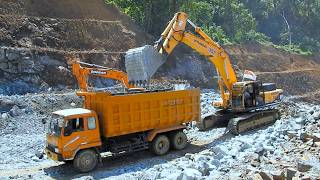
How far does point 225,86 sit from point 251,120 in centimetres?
176

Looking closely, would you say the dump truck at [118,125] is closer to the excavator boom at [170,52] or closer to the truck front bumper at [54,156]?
the truck front bumper at [54,156]

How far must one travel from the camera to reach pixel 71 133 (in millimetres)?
12969

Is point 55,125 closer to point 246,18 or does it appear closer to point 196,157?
point 196,157

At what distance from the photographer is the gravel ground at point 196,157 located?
10766 millimetres

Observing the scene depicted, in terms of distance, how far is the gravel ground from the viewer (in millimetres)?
10766

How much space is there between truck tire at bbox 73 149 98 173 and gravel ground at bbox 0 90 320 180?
232 mm

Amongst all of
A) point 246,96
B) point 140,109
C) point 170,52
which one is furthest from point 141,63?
point 246,96

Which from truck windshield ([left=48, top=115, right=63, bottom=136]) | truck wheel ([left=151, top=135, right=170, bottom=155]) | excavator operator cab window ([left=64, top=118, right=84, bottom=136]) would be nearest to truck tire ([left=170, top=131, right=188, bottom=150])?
truck wheel ([left=151, top=135, right=170, bottom=155])

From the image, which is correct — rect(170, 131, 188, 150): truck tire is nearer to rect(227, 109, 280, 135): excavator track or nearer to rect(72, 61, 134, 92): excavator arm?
rect(72, 61, 134, 92): excavator arm

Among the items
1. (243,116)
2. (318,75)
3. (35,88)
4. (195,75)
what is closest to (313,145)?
(243,116)

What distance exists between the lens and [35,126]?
18.7 meters

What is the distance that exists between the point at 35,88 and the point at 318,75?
Result: 30783 mm

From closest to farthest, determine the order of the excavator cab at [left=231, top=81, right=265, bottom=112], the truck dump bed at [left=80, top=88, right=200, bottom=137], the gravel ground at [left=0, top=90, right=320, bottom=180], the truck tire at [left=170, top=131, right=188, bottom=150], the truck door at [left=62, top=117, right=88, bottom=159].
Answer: the gravel ground at [left=0, top=90, right=320, bottom=180] → the truck door at [left=62, top=117, right=88, bottom=159] → the truck dump bed at [left=80, top=88, right=200, bottom=137] → the truck tire at [left=170, top=131, right=188, bottom=150] → the excavator cab at [left=231, top=81, right=265, bottom=112]

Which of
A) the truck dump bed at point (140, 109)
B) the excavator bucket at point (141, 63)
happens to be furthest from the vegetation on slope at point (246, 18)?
the truck dump bed at point (140, 109)
